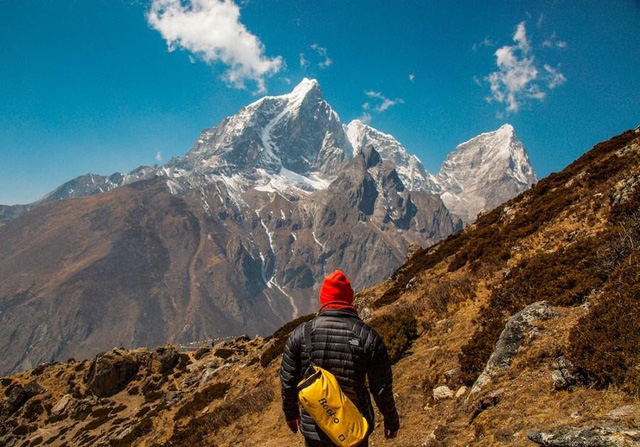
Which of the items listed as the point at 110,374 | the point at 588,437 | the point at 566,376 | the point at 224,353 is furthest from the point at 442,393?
the point at 110,374

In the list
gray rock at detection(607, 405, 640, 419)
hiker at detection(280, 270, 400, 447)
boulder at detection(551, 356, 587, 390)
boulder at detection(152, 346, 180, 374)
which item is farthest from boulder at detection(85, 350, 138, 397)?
gray rock at detection(607, 405, 640, 419)

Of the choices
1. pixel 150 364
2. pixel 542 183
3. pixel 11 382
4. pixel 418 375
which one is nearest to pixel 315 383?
pixel 418 375

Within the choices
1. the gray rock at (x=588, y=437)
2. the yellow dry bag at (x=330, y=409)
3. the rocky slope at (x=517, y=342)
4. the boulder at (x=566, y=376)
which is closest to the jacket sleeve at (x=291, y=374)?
the yellow dry bag at (x=330, y=409)

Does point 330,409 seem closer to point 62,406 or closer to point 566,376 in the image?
point 566,376

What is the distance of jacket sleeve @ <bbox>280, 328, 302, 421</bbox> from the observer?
597 cm

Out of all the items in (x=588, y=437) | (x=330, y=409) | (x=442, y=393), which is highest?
(x=330, y=409)

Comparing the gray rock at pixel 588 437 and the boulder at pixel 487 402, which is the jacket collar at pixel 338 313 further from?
the boulder at pixel 487 402

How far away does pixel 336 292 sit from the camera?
6.00 metres

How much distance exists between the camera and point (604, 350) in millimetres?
6477

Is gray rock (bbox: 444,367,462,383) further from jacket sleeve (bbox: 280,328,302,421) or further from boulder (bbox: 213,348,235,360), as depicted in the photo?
boulder (bbox: 213,348,235,360)

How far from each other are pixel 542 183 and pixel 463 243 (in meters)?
7.64

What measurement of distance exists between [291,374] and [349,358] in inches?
46.1

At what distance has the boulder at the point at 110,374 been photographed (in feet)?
135

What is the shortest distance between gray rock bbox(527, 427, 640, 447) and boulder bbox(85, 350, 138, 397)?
47837mm
